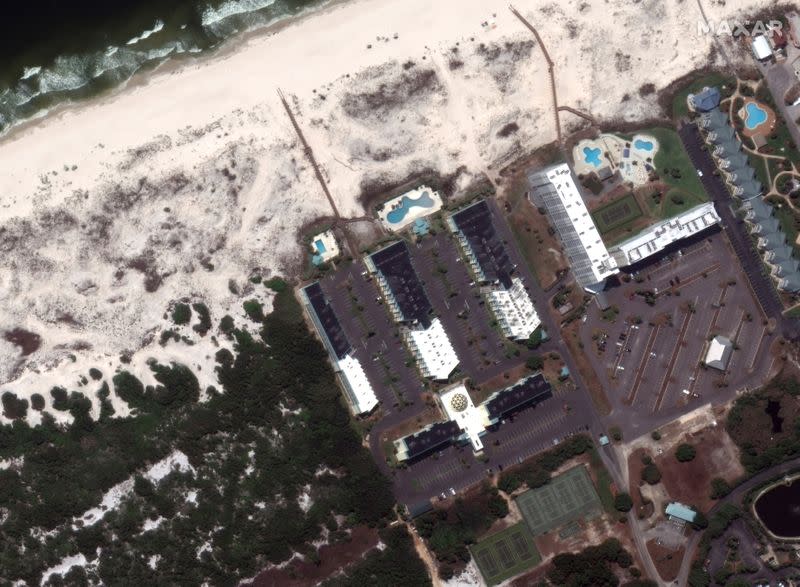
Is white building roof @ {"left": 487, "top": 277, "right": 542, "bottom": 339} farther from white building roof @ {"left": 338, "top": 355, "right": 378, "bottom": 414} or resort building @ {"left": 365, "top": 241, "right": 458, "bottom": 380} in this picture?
white building roof @ {"left": 338, "top": 355, "right": 378, "bottom": 414}

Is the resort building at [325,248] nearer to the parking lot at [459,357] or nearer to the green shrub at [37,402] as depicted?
the parking lot at [459,357]

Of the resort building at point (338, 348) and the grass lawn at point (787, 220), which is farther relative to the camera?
the grass lawn at point (787, 220)

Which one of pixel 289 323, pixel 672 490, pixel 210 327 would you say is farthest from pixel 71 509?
pixel 672 490

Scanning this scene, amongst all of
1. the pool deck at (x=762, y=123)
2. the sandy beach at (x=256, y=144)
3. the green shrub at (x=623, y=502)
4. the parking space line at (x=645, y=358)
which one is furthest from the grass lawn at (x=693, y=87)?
the green shrub at (x=623, y=502)

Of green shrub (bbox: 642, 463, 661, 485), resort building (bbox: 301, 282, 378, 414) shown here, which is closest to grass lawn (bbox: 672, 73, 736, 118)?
green shrub (bbox: 642, 463, 661, 485)

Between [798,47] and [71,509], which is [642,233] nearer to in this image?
[798,47]

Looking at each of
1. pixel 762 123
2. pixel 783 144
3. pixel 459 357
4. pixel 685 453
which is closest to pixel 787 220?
pixel 783 144
